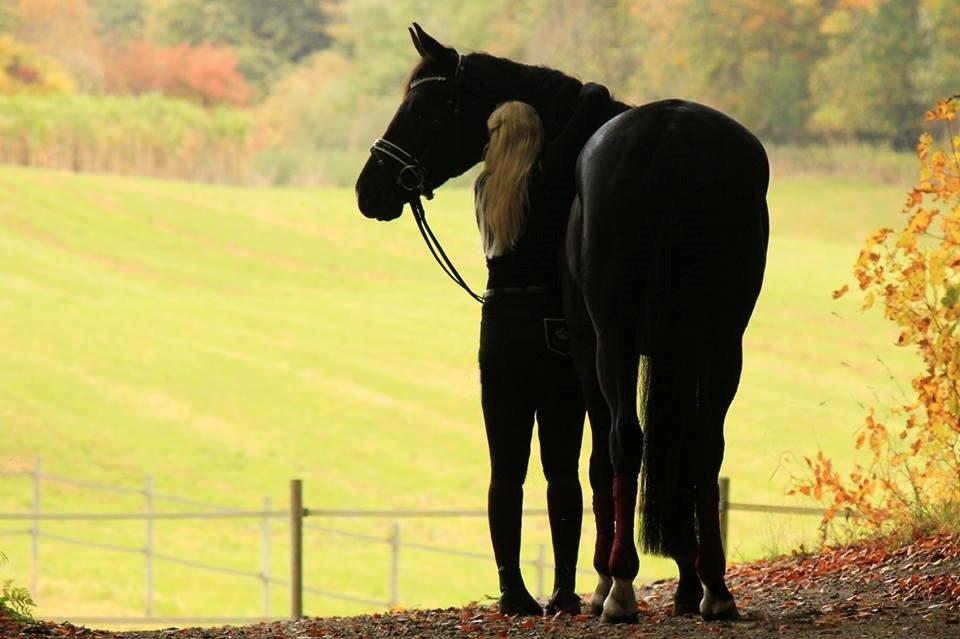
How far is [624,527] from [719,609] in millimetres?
513

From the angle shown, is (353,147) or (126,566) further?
(353,147)

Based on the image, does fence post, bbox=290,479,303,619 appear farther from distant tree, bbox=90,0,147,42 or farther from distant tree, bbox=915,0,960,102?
distant tree, bbox=90,0,147,42

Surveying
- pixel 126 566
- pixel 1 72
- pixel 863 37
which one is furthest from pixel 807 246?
pixel 1 72

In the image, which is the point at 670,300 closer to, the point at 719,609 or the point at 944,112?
the point at 719,609

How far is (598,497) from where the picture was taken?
5477mm

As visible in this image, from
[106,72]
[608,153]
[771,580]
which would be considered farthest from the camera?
[106,72]

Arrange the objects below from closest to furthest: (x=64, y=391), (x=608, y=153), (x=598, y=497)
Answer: (x=608, y=153) < (x=598, y=497) < (x=64, y=391)

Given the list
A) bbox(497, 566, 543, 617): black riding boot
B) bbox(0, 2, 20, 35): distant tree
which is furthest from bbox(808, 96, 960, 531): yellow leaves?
bbox(0, 2, 20, 35): distant tree

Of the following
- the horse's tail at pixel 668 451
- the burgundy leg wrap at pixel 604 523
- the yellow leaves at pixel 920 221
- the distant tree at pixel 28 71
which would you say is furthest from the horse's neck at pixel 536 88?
the distant tree at pixel 28 71

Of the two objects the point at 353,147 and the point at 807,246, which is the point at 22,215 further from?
the point at 807,246

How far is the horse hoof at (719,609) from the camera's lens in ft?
17.1

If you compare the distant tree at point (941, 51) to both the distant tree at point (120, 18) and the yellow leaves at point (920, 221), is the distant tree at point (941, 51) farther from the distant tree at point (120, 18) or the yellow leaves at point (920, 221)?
the yellow leaves at point (920, 221)

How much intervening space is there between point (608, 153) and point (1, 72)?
49.9 meters

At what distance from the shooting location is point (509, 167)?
18.3ft
